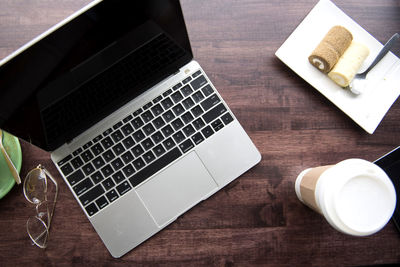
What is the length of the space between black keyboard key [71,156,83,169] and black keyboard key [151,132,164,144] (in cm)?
16

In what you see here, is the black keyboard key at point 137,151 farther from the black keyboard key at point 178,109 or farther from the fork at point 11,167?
the fork at point 11,167

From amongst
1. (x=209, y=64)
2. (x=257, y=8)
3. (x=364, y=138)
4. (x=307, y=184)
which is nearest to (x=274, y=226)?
(x=307, y=184)

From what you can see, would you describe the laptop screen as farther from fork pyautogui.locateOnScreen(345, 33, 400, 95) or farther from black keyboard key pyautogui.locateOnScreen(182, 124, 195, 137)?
fork pyautogui.locateOnScreen(345, 33, 400, 95)

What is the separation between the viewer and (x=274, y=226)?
75 cm

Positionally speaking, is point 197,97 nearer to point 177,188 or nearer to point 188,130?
point 188,130

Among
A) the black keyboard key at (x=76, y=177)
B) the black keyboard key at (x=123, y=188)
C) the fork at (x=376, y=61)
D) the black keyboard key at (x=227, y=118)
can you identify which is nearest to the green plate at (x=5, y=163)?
the black keyboard key at (x=76, y=177)

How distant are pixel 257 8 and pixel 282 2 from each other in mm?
63

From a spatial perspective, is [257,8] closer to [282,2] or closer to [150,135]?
[282,2]

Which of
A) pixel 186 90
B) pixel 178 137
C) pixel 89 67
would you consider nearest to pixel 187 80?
pixel 186 90

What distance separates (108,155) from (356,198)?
0.49 m

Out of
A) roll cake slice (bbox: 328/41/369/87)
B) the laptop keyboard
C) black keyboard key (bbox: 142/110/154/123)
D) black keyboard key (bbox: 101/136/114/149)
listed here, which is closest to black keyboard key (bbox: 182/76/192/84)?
Result: the laptop keyboard

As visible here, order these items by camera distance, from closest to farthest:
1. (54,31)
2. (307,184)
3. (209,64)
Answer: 1. (54,31)
2. (307,184)
3. (209,64)

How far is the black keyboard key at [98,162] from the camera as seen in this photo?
0.72 meters

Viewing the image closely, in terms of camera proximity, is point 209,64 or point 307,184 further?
point 209,64
